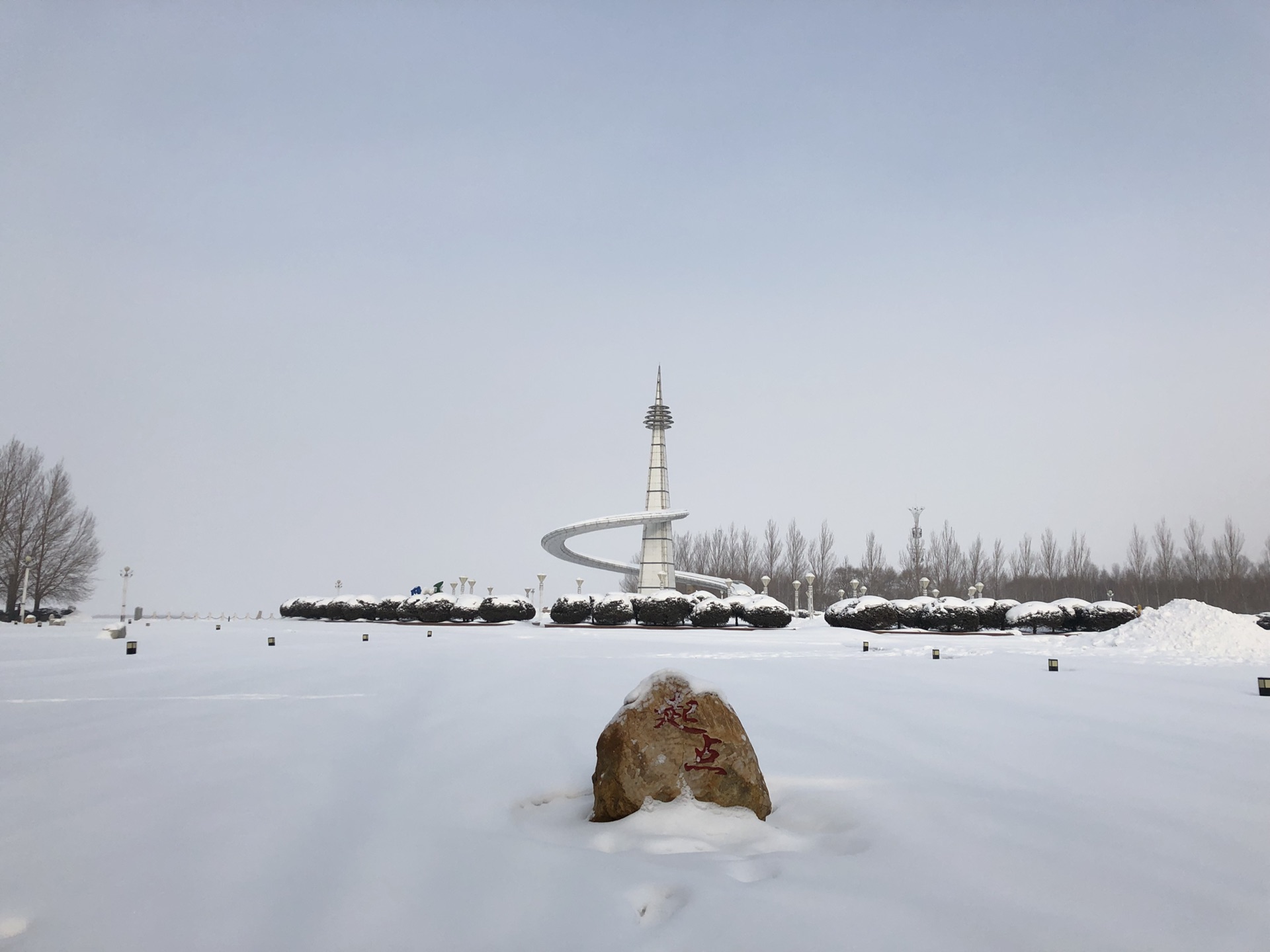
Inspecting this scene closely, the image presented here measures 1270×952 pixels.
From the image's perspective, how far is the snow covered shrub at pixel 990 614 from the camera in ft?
83.8

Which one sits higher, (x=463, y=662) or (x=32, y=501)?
(x=32, y=501)

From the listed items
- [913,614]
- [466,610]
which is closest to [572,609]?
[466,610]

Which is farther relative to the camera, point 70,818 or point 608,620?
point 608,620

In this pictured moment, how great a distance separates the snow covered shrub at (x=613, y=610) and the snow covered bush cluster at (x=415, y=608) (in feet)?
12.6

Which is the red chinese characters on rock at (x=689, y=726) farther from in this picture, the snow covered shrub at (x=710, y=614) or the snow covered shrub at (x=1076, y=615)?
the snow covered shrub at (x=1076, y=615)

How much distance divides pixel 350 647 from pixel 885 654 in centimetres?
1108

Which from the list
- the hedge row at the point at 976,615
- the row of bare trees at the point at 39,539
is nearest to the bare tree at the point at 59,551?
the row of bare trees at the point at 39,539

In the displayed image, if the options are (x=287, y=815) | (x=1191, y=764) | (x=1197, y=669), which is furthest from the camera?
(x=1197, y=669)

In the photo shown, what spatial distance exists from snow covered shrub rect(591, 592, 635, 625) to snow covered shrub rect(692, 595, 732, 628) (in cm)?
224

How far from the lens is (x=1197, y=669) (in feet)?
41.3

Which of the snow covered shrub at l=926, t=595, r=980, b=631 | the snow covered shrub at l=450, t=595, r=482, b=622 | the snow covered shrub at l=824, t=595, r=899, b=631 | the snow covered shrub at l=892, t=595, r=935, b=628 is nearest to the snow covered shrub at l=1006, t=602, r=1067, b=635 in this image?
the snow covered shrub at l=926, t=595, r=980, b=631

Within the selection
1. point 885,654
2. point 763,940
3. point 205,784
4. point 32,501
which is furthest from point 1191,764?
point 32,501

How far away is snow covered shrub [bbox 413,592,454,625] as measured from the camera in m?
27.9

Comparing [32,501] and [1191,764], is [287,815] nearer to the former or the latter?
[1191,764]
